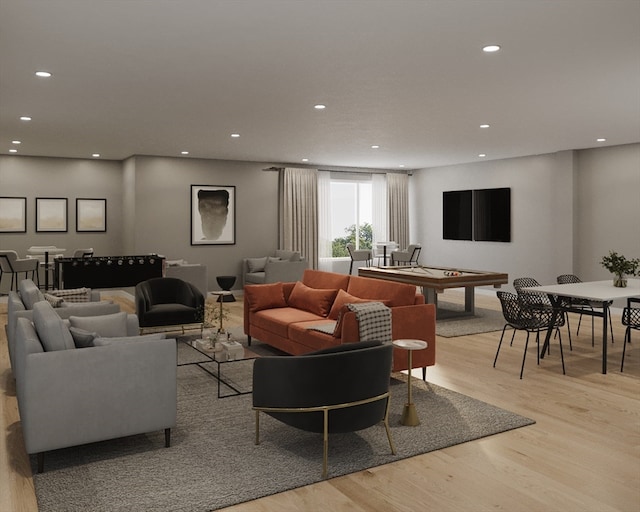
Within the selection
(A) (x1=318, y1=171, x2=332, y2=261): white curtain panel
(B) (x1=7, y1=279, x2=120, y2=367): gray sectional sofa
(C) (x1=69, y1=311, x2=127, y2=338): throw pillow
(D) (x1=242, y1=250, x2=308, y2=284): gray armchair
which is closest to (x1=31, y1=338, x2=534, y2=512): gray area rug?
(C) (x1=69, y1=311, x2=127, y2=338): throw pillow

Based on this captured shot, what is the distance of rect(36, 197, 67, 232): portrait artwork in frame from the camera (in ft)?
36.4

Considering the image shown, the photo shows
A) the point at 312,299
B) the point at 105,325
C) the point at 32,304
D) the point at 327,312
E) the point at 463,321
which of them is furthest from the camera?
the point at 463,321

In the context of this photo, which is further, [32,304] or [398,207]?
[398,207]

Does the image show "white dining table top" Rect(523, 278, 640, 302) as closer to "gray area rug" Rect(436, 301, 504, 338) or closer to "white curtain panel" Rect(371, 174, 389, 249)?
"gray area rug" Rect(436, 301, 504, 338)

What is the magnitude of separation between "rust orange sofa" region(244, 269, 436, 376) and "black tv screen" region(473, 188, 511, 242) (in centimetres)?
564

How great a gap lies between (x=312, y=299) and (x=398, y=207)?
24.7 feet

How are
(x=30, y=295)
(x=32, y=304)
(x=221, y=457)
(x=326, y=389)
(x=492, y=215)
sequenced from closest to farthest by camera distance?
(x=326, y=389), (x=221, y=457), (x=32, y=304), (x=30, y=295), (x=492, y=215)

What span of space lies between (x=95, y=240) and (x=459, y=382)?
28.4 ft

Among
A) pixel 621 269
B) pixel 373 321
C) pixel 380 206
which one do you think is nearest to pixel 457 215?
pixel 380 206

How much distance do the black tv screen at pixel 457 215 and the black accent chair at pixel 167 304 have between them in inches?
273

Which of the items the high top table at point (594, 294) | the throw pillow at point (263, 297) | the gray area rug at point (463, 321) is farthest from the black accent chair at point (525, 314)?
the throw pillow at point (263, 297)

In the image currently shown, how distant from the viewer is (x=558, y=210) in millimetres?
10180

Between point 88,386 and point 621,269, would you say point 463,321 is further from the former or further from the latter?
point 88,386

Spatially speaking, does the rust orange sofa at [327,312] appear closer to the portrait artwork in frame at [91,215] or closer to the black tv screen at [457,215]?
the black tv screen at [457,215]
